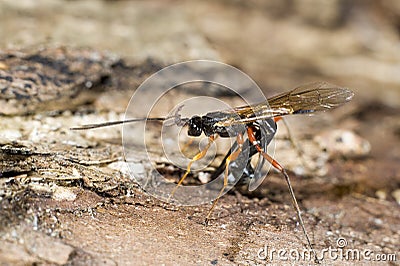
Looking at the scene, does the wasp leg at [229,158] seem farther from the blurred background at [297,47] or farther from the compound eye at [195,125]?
the blurred background at [297,47]

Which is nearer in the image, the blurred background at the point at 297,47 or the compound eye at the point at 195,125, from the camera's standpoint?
the compound eye at the point at 195,125

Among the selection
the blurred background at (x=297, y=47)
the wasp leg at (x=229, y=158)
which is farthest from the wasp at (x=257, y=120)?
the blurred background at (x=297, y=47)

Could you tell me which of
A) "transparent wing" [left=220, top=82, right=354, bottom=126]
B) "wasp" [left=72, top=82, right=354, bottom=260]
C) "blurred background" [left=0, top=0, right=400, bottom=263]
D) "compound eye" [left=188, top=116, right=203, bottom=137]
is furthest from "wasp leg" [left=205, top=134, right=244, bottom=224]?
"blurred background" [left=0, top=0, right=400, bottom=263]

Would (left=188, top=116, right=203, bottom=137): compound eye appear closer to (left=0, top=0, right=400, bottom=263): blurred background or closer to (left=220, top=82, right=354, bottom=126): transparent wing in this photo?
(left=220, top=82, right=354, bottom=126): transparent wing

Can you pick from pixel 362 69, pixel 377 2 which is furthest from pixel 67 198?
pixel 377 2

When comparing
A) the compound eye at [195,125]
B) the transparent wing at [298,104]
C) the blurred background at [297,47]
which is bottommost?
the compound eye at [195,125]

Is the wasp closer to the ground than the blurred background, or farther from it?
closer to the ground

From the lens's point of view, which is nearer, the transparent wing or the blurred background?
the transparent wing

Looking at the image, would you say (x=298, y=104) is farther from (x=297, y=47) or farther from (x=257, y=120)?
(x=297, y=47)
